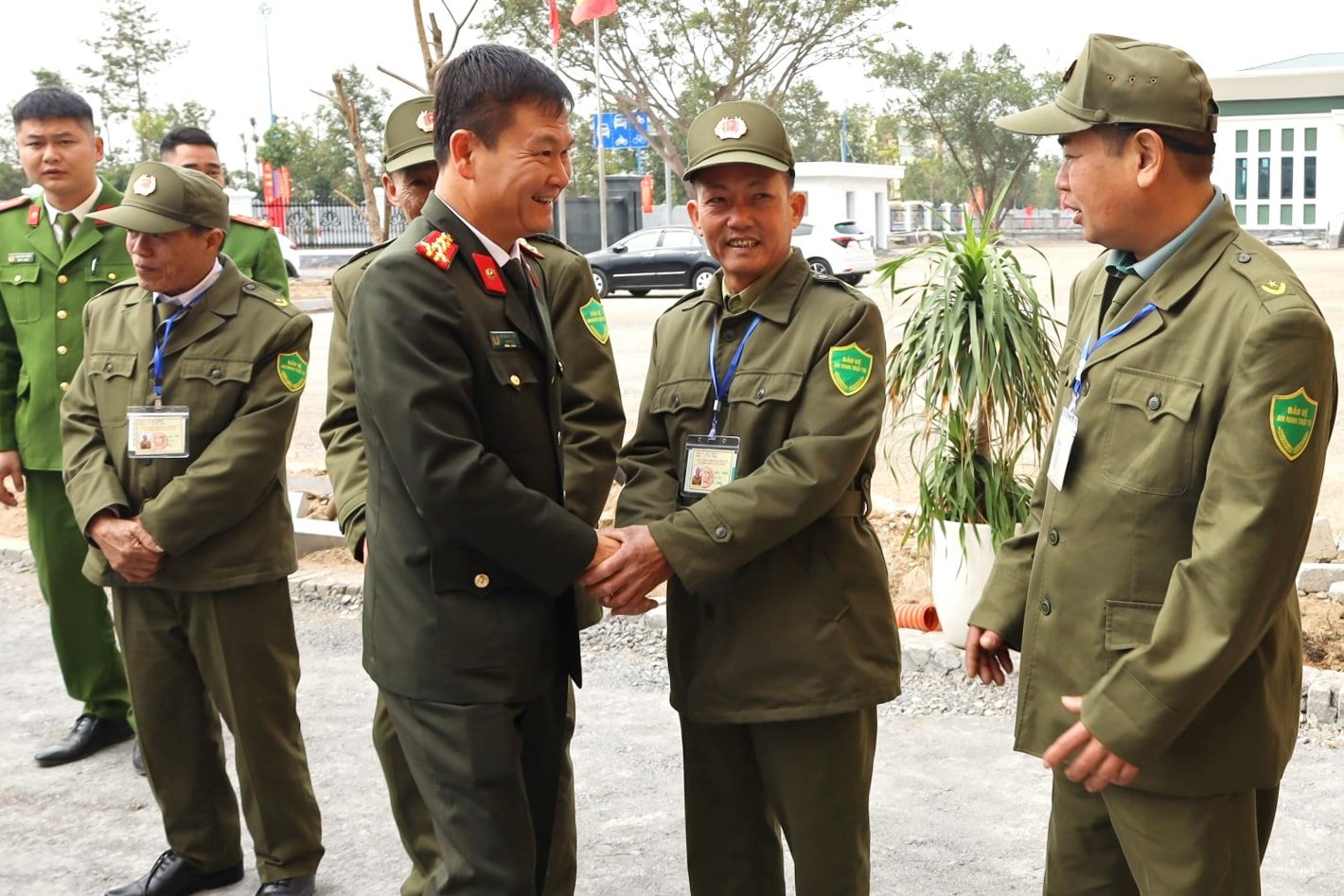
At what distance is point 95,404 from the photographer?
3.73 meters

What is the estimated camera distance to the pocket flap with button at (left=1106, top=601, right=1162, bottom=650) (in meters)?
2.26

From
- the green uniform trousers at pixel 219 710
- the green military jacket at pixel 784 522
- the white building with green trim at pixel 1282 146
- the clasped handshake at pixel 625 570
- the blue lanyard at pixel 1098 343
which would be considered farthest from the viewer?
the white building with green trim at pixel 1282 146

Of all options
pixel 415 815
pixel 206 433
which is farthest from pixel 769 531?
pixel 206 433

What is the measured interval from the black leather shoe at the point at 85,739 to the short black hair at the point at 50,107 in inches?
78.9

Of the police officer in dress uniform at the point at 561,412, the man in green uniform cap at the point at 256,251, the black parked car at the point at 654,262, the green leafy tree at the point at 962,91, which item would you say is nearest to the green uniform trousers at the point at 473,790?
the police officer in dress uniform at the point at 561,412

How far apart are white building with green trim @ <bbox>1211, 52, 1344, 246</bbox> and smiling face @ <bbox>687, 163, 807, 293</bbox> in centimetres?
4134

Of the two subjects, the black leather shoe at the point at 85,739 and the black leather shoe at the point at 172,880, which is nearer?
the black leather shoe at the point at 172,880

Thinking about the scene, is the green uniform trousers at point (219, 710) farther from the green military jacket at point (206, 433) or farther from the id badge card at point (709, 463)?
the id badge card at point (709, 463)

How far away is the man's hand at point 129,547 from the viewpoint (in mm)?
3500

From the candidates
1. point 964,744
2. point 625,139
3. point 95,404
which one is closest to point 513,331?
point 95,404

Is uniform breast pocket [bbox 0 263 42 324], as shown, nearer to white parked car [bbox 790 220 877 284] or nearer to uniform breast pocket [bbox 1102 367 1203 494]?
uniform breast pocket [bbox 1102 367 1203 494]

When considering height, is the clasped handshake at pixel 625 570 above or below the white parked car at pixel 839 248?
below

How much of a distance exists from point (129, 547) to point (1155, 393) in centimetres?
245

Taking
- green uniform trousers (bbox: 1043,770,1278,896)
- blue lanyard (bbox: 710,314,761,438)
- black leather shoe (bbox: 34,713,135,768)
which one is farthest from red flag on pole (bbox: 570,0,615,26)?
green uniform trousers (bbox: 1043,770,1278,896)
